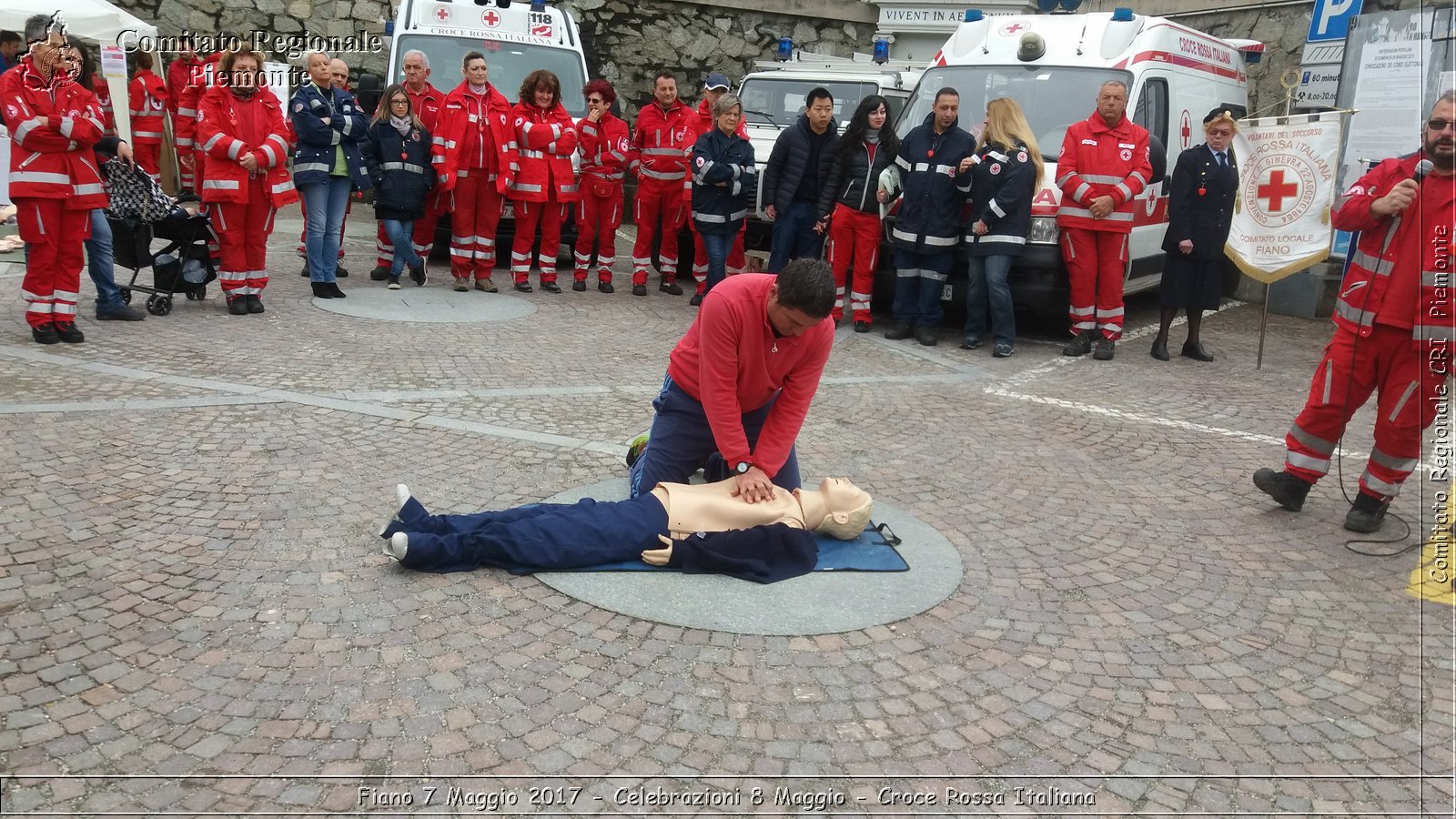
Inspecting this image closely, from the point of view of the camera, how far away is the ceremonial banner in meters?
8.41

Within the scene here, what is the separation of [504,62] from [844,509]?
9267mm

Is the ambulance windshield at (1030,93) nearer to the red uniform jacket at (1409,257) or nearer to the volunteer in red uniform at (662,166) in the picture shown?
the volunteer in red uniform at (662,166)

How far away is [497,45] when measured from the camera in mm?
12477

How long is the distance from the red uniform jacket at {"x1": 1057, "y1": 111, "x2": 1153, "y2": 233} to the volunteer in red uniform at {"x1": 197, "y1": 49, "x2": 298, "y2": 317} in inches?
244

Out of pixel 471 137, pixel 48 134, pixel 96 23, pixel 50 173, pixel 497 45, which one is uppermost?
pixel 96 23

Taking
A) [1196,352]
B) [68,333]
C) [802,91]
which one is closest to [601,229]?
[802,91]

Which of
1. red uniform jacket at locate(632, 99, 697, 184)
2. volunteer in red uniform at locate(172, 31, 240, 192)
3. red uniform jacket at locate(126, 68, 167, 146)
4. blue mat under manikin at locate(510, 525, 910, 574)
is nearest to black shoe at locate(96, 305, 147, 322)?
volunteer in red uniform at locate(172, 31, 240, 192)

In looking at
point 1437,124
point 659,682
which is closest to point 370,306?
point 659,682

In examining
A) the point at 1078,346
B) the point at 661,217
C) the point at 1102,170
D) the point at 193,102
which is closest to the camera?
the point at 1102,170

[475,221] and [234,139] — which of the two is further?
[475,221]

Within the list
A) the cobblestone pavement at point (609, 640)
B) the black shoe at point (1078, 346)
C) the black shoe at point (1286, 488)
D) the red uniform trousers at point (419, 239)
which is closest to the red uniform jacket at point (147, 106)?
the red uniform trousers at point (419, 239)

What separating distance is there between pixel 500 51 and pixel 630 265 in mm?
2838

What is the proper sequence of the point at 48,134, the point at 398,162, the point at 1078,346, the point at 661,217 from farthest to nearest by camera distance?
the point at 661,217
the point at 398,162
the point at 1078,346
the point at 48,134

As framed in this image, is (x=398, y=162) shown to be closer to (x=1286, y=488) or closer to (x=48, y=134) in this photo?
(x=48, y=134)
